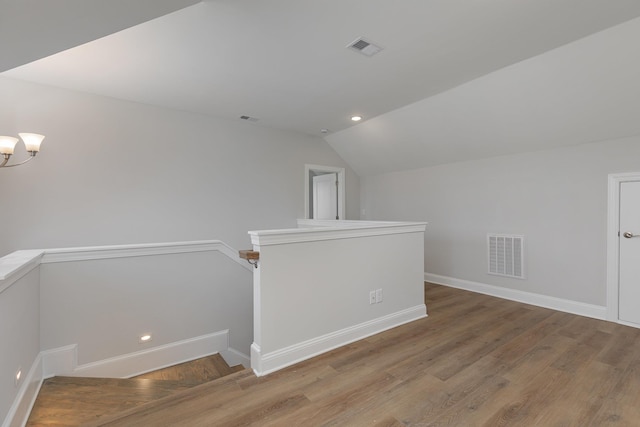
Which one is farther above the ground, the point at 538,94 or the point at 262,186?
the point at 538,94

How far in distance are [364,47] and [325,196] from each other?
4.07 m

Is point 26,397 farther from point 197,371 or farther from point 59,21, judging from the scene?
point 59,21

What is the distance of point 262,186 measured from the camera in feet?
16.2

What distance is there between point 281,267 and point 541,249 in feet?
11.5

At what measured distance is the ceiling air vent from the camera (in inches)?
93.4

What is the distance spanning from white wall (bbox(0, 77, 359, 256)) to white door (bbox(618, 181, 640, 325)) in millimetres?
4479

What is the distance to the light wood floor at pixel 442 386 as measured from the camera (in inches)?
67.3

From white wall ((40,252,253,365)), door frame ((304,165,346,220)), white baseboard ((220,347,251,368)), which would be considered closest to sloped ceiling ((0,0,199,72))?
white wall ((40,252,253,365))

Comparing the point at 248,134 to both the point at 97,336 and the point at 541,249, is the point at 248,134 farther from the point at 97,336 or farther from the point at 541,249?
the point at 541,249

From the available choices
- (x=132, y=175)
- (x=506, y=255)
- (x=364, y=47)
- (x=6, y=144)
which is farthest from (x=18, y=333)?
(x=506, y=255)

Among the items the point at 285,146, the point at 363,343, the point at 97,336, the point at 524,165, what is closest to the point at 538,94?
the point at 524,165

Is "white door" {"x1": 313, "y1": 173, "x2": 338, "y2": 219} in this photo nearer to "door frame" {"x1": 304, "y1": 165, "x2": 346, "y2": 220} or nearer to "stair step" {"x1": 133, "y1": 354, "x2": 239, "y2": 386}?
"door frame" {"x1": 304, "y1": 165, "x2": 346, "y2": 220}

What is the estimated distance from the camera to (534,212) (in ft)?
12.2

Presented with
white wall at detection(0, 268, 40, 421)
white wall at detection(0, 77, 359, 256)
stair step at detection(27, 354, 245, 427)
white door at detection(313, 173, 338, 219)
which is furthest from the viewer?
white door at detection(313, 173, 338, 219)
